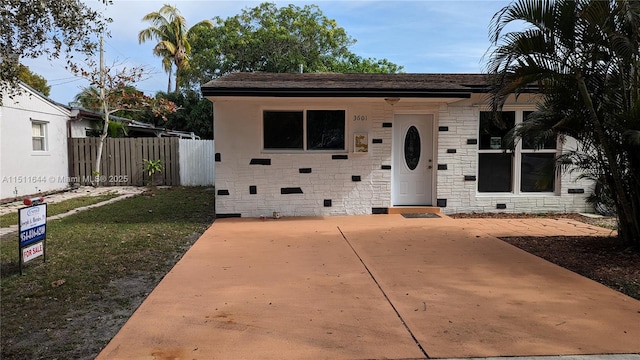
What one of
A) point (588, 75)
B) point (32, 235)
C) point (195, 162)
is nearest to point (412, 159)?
point (588, 75)

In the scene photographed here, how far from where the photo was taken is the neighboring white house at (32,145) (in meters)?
13.0

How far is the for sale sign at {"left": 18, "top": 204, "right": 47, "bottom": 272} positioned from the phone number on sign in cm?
893

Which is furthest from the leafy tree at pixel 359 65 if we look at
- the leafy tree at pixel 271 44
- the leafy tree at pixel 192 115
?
the leafy tree at pixel 192 115

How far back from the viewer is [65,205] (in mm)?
11742

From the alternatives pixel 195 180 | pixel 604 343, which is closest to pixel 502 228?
pixel 604 343

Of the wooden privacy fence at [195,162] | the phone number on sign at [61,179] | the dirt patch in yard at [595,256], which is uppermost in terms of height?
the wooden privacy fence at [195,162]

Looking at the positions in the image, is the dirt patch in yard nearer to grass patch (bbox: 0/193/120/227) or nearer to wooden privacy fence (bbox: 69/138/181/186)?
grass patch (bbox: 0/193/120/227)

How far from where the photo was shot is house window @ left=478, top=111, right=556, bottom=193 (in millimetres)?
10195

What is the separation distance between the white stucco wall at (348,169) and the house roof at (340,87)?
1.27 ft

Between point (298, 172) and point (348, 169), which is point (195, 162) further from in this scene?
point (348, 169)

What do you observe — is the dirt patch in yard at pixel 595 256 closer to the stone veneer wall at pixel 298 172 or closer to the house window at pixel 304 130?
the stone veneer wall at pixel 298 172

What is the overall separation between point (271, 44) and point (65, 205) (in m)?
16.8

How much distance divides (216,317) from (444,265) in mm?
3237

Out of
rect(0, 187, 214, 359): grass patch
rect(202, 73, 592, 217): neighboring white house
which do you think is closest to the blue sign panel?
rect(0, 187, 214, 359): grass patch
